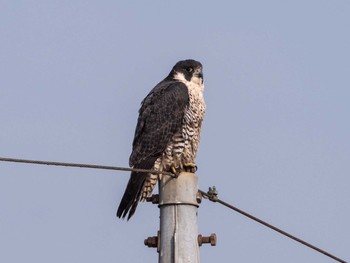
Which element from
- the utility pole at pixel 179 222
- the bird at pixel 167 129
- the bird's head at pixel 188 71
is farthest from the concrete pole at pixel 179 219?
the bird's head at pixel 188 71

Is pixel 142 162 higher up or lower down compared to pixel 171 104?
lower down

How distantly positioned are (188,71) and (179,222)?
3.87m

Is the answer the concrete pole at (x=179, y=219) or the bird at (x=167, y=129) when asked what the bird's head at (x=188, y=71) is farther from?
the concrete pole at (x=179, y=219)

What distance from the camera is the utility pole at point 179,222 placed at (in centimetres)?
462

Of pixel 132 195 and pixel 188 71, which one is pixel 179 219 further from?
pixel 188 71

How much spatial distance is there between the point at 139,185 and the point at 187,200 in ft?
6.42

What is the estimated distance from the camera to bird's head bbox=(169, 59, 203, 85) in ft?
27.2

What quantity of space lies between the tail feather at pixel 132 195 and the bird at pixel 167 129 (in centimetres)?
22

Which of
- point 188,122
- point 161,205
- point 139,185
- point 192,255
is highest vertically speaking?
point 188,122

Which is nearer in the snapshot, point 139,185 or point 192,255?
point 192,255

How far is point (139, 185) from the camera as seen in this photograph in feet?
22.3

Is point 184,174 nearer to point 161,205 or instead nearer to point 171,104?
point 161,205

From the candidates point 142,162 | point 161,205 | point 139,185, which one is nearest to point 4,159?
point 161,205

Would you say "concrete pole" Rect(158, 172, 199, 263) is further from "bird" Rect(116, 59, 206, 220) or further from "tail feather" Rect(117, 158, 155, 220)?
"bird" Rect(116, 59, 206, 220)
